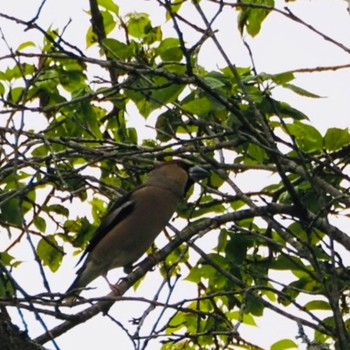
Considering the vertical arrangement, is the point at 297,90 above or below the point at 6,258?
above

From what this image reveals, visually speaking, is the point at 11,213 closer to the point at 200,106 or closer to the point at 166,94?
the point at 166,94

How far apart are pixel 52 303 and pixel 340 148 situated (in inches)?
81.4

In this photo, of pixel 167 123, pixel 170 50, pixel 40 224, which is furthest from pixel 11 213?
pixel 170 50

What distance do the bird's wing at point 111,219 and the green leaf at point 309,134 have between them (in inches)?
50.1

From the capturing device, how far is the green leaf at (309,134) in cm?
522

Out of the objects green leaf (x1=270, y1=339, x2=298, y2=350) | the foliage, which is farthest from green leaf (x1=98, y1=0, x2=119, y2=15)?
green leaf (x1=270, y1=339, x2=298, y2=350)

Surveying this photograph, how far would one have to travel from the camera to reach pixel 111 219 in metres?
6.44

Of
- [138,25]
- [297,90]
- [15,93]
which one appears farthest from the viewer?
[138,25]

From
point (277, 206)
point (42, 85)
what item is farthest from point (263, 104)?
point (42, 85)

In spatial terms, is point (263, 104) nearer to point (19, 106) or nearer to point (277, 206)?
point (277, 206)

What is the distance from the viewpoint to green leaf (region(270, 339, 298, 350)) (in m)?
5.16

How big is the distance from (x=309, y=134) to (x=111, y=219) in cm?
168

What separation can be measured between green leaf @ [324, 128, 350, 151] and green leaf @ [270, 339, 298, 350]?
976 mm

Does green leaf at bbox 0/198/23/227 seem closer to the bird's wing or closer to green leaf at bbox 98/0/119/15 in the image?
the bird's wing
